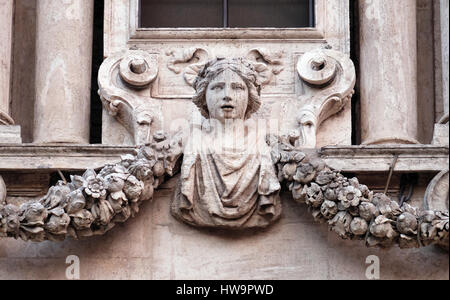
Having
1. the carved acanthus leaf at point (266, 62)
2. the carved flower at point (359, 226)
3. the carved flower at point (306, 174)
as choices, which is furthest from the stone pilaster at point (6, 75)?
the carved flower at point (359, 226)

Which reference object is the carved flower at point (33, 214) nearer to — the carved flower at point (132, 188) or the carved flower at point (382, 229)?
the carved flower at point (132, 188)

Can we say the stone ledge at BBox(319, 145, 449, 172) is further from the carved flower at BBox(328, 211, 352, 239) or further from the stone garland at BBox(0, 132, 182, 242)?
the stone garland at BBox(0, 132, 182, 242)

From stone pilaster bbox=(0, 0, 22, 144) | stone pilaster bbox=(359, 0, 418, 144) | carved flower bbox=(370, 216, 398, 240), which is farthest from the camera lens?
stone pilaster bbox=(359, 0, 418, 144)

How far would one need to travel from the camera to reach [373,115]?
15.4m

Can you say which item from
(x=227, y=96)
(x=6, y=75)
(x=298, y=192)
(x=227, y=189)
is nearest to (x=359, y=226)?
(x=298, y=192)

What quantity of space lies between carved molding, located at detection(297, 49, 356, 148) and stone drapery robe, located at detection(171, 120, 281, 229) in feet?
1.97

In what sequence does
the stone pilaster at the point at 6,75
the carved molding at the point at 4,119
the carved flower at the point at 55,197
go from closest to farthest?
the carved flower at the point at 55,197, the stone pilaster at the point at 6,75, the carved molding at the point at 4,119

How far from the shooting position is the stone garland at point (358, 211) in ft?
47.3

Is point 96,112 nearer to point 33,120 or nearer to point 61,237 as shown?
point 33,120

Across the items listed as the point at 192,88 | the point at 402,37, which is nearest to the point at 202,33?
the point at 192,88

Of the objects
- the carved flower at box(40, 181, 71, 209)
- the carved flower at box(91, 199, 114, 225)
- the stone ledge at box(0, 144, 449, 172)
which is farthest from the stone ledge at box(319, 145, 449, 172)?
the carved flower at box(40, 181, 71, 209)

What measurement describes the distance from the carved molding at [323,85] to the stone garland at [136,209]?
2.12 feet

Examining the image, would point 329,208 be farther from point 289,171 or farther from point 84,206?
point 84,206

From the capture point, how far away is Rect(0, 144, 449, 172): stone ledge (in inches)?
583
